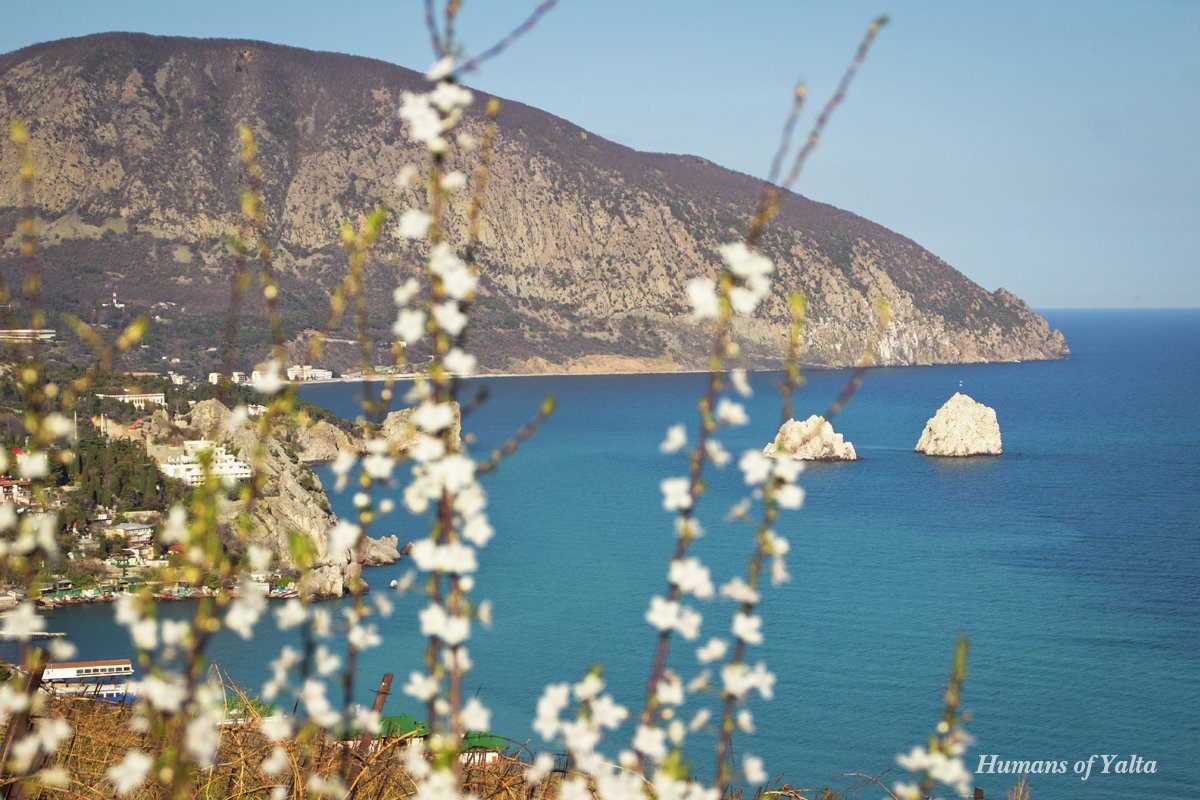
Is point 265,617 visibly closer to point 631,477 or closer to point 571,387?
point 631,477

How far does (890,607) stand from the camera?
131 ft

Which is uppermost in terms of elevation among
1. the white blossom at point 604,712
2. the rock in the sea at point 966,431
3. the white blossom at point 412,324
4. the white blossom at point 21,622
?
the white blossom at point 412,324

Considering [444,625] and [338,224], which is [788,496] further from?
[338,224]

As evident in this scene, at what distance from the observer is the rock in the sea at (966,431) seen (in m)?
74.8

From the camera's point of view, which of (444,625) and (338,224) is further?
(338,224)

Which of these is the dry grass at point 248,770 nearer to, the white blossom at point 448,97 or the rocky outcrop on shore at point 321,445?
the white blossom at point 448,97

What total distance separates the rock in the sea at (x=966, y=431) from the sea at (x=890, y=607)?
1945mm

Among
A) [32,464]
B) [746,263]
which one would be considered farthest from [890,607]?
[32,464]

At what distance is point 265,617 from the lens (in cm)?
4134

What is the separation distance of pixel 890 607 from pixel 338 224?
130410mm

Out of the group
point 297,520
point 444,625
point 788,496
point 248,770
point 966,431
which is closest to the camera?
point 444,625

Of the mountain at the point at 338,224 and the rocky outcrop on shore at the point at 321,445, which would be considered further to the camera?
the mountain at the point at 338,224

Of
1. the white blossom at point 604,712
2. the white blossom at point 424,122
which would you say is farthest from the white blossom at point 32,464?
the white blossom at point 604,712

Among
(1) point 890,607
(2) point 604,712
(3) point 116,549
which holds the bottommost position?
(3) point 116,549
